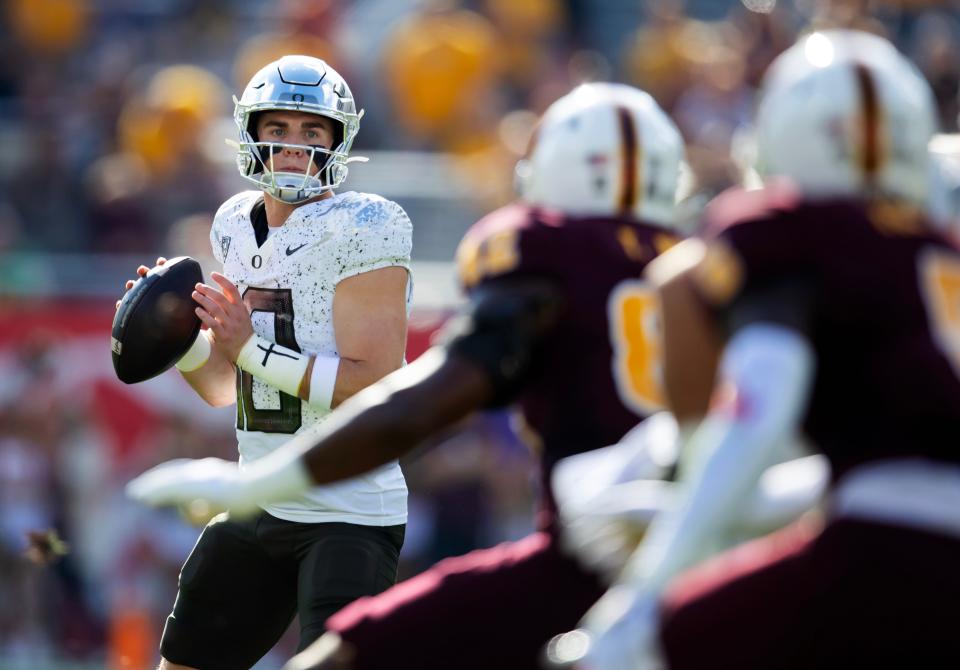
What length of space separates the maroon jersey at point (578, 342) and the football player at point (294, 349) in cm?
92

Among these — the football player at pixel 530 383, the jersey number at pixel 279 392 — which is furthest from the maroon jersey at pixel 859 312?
the jersey number at pixel 279 392

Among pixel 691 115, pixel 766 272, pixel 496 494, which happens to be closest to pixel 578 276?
pixel 766 272

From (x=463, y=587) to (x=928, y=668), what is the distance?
96 centimetres

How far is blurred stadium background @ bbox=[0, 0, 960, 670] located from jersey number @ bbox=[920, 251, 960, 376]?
17.9ft

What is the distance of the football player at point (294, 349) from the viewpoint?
4109mm

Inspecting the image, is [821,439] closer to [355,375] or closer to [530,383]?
[530,383]

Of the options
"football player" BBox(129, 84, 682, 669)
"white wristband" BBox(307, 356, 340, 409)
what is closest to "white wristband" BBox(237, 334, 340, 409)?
"white wristband" BBox(307, 356, 340, 409)

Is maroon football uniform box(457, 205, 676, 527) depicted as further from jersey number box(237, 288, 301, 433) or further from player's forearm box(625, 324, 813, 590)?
jersey number box(237, 288, 301, 433)

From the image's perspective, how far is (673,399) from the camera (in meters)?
2.75

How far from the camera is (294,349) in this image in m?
4.25

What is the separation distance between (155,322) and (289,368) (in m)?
0.37

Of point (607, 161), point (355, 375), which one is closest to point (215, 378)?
point (355, 375)

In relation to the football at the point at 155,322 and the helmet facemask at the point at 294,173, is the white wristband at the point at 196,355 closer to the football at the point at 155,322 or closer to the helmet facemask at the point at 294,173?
the football at the point at 155,322

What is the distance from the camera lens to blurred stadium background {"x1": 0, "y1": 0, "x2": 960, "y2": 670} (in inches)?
346
